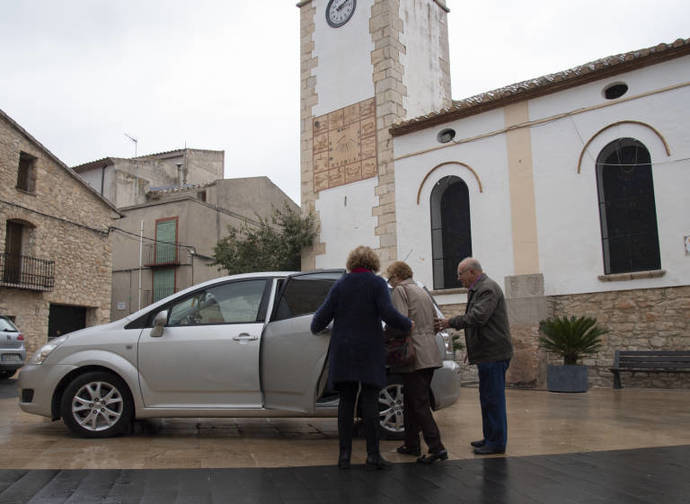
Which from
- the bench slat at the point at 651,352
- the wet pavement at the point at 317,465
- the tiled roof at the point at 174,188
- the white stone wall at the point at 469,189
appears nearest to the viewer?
the wet pavement at the point at 317,465

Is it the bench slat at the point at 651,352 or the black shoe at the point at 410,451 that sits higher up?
the bench slat at the point at 651,352

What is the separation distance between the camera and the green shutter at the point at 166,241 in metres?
28.1

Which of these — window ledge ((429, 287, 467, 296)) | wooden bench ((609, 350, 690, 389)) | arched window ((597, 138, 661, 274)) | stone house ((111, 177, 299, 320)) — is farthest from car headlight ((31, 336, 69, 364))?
stone house ((111, 177, 299, 320))

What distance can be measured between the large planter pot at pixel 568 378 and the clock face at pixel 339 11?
11.1 meters

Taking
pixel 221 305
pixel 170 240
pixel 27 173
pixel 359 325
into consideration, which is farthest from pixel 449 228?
pixel 170 240

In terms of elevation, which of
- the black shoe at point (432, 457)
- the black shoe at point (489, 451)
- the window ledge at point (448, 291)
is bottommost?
the black shoe at point (489, 451)

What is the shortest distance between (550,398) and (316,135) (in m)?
9.98

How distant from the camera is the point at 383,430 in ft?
19.3

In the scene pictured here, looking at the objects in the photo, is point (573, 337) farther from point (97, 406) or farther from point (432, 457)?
point (97, 406)

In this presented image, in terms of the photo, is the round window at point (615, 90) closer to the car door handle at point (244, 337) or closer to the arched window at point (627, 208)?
the arched window at point (627, 208)

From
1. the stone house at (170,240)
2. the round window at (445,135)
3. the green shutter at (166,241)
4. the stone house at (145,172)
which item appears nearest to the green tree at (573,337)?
the round window at (445,135)

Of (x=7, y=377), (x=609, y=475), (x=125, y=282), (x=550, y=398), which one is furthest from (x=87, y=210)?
(x=609, y=475)

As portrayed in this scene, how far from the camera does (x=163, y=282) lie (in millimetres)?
28438

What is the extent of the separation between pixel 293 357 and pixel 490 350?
180 cm
